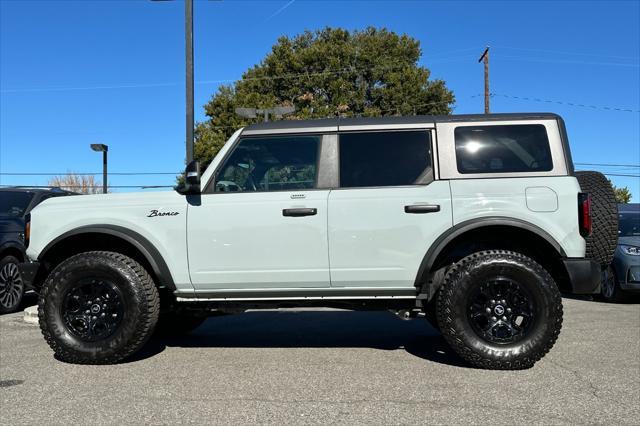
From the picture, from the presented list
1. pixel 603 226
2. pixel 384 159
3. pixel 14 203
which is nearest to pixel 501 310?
pixel 603 226

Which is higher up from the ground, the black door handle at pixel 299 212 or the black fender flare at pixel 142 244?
the black door handle at pixel 299 212

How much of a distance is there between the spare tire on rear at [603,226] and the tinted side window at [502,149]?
537mm

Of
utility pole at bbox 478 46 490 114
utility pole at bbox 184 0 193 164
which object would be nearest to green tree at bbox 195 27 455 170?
utility pole at bbox 478 46 490 114

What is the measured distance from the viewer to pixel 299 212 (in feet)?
14.7

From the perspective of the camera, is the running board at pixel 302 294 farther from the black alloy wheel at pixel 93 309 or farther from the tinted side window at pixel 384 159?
the tinted side window at pixel 384 159

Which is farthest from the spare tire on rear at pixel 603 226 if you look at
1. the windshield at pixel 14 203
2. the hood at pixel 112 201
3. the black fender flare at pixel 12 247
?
the windshield at pixel 14 203

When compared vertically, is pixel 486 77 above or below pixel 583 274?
above

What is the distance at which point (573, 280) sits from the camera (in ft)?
14.0

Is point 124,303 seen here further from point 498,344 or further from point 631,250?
point 631,250

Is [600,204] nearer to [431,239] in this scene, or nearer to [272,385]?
[431,239]

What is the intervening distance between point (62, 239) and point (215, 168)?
1.51m

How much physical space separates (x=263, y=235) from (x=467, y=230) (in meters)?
1.71

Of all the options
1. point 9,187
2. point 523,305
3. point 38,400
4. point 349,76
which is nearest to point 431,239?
point 523,305

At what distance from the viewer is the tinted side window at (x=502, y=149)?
4484 mm
